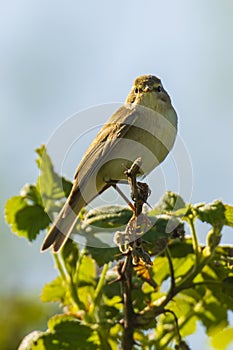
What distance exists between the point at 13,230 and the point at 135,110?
86 cm

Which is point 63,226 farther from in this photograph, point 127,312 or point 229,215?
point 229,215

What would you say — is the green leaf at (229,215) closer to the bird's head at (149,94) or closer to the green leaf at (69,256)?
the green leaf at (69,256)

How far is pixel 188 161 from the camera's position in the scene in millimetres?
2760

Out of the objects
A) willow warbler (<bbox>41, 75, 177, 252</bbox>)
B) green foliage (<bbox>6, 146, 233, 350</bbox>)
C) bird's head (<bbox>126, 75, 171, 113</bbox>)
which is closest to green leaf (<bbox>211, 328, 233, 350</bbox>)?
green foliage (<bbox>6, 146, 233, 350</bbox>)

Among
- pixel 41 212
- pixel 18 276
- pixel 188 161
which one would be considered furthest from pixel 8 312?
pixel 188 161

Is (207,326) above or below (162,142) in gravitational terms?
below

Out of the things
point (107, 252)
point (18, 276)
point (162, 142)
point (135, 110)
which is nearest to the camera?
point (107, 252)

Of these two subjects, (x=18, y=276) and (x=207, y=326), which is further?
(x=18, y=276)

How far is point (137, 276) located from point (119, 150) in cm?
83

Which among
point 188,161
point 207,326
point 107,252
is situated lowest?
point 207,326

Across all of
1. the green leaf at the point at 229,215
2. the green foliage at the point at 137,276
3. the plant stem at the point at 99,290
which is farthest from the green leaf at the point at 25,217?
the green leaf at the point at 229,215

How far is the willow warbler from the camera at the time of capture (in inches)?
122

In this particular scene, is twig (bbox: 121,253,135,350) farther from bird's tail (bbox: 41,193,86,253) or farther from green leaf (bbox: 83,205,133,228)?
bird's tail (bbox: 41,193,86,253)

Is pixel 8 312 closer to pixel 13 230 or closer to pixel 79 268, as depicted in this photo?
pixel 13 230
